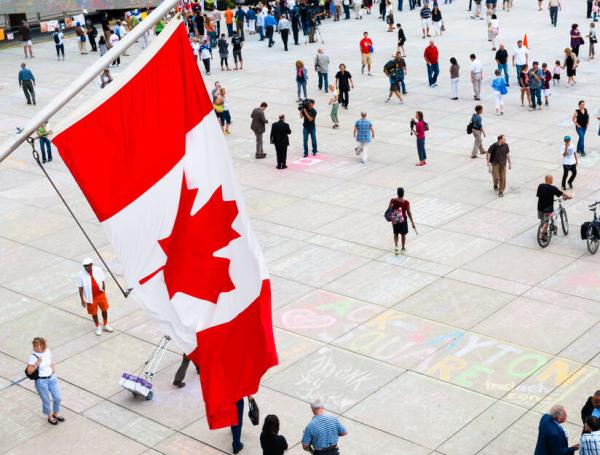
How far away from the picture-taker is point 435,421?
13.4 meters

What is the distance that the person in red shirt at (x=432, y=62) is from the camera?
32.7 meters

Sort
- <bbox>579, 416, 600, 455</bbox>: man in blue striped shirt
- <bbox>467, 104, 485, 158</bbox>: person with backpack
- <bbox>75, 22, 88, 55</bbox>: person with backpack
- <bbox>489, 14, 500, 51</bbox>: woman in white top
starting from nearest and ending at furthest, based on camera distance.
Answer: <bbox>579, 416, 600, 455</bbox>: man in blue striped shirt < <bbox>467, 104, 485, 158</bbox>: person with backpack < <bbox>489, 14, 500, 51</bbox>: woman in white top < <bbox>75, 22, 88, 55</bbox>: person with backpack

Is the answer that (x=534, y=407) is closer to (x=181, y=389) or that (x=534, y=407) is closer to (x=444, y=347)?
(x=444, y=347)

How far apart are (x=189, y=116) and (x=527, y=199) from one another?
550 inches

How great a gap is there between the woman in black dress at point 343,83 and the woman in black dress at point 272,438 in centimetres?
1949

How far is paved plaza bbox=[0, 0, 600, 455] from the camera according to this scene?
13.6 meters

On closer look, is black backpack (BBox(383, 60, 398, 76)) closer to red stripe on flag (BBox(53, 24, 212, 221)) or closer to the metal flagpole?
red stripe on flag (BBox(53, 24, 212, 221))

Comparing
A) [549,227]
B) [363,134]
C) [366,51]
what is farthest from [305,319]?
[366,51]

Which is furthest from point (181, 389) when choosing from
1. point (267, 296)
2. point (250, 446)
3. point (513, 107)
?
point (513, 107)

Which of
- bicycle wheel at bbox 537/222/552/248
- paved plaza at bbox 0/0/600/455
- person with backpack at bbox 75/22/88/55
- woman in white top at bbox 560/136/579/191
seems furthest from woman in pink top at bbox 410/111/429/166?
person with backpack at bbox 75/22/88/55

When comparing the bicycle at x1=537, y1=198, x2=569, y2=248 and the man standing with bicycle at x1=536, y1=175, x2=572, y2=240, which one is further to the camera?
the bicycle at x1=537, y1=198, x2=569, y2=248

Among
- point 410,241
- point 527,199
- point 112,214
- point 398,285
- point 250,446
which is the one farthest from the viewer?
point 527,199

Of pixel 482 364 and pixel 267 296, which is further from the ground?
pixel 267 296

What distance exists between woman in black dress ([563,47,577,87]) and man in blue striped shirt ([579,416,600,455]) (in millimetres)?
22577
